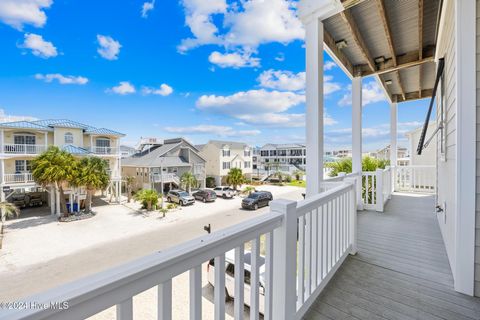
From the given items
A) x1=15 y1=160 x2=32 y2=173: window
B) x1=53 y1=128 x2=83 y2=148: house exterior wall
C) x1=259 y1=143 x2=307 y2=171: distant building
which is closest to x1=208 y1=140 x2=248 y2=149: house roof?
x1=259 y1=143 x2=307 y2=171: distant building

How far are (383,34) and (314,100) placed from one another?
2143 millimetres

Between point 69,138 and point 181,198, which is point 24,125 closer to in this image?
point 69,138

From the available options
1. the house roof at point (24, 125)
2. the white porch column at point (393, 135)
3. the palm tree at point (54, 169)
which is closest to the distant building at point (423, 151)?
the white porch column at point (393, 135)

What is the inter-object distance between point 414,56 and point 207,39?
61.9 ft

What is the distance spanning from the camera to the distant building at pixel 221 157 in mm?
20641

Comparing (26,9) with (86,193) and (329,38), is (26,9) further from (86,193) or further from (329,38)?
(329,38)

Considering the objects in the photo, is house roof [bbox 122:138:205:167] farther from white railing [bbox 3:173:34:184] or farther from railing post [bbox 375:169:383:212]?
railing post [bbox 375:169:383:212]

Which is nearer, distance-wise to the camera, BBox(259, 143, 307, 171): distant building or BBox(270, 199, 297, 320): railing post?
BBox(270, 199, 297, 320): railing post

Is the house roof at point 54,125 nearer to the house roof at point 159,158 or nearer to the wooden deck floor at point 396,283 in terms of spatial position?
the house roof at point 159,158

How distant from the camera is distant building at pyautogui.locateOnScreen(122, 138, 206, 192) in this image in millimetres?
16234

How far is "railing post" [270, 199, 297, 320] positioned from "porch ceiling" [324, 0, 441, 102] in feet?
9.06

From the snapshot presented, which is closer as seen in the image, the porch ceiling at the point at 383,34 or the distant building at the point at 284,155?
the porch ceiling at the point at 383,34

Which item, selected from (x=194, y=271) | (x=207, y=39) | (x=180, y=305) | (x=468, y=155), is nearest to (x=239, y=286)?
(x=194, y=271)

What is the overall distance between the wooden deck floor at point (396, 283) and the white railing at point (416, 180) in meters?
4.13
